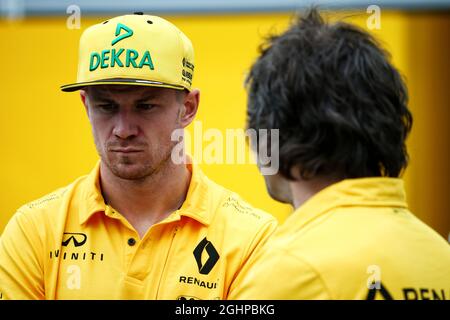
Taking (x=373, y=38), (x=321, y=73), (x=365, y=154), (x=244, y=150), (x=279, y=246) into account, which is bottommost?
(x=279, y=246)

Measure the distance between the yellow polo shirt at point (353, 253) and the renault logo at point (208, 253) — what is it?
2.57 feet

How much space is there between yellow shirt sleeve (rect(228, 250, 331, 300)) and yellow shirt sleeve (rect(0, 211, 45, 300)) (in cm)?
108

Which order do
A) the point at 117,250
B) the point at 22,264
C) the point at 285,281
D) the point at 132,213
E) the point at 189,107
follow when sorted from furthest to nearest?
the point at 189,107, the point at 132,213, the point at 117,250, the point at 22,264, the point at 285,281

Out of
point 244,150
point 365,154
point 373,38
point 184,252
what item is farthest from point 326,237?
point 244,150

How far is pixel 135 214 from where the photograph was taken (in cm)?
296

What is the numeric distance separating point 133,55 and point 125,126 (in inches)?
10.3

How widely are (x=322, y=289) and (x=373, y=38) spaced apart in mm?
Answer: 765

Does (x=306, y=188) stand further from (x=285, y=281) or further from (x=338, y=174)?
(x=285, y=281)

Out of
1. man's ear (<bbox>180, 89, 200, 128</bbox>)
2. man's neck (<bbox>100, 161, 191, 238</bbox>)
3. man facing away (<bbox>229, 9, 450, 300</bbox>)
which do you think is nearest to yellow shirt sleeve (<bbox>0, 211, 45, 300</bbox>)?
man's neck (<bbox>100, 161, 191, 238</bbox>)

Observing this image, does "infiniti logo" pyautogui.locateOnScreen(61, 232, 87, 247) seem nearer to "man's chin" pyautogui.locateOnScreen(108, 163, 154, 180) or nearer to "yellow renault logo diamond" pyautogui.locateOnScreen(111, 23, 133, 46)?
"man's chin" pyautogui.locateOnScreen(108, 163, 154, 180)

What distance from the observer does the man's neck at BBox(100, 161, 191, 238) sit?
9.69ft

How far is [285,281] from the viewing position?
1870 millimetres

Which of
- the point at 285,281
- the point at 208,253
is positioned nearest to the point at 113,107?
the point at 208,253
